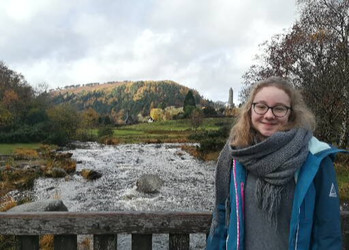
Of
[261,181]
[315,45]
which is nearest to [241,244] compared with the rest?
[261,181]

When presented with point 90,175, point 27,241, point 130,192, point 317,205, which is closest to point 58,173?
point 90,175

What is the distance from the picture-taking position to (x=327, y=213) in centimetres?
174

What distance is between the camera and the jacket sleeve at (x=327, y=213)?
1.74 meters

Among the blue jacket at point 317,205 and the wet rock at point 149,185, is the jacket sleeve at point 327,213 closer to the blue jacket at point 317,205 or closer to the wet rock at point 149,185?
the blue jacket at point 317,205

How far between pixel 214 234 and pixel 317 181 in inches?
32.2

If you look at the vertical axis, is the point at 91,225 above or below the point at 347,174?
above

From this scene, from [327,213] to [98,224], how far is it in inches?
64.1

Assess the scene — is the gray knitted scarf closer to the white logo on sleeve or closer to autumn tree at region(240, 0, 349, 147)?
the white logo on sleeve

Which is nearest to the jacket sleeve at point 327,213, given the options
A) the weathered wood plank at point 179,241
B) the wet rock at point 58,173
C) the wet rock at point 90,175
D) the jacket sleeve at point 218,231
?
the jacket sleeve at point 218,231

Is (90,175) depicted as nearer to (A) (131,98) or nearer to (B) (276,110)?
(B) (276,110)

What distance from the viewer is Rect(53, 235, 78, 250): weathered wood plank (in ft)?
7.96

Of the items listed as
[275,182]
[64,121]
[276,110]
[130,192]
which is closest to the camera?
[275,182]

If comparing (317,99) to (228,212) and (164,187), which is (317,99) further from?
(228,212)

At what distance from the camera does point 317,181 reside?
70.4 inches
